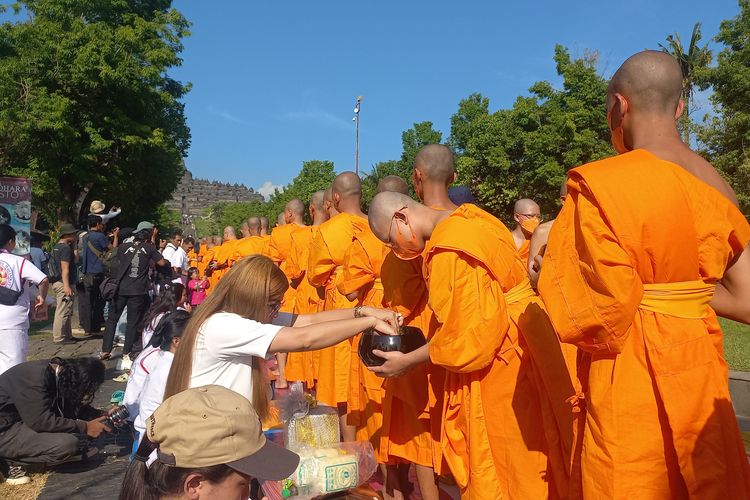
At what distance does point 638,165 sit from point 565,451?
1436mm

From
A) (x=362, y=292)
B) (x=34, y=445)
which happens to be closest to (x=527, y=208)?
(x=362, y=292)

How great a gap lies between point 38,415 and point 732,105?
1000 inches

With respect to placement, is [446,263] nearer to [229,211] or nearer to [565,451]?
[565,451]

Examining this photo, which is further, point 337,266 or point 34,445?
point 337,266

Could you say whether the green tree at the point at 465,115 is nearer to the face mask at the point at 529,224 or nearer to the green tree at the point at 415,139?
the green tree at the point at 415,139

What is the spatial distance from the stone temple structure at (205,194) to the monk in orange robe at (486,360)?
13041cm

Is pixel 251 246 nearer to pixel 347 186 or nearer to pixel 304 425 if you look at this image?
pixel 347 186

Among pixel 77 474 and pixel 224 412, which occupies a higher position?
pixel 224 412

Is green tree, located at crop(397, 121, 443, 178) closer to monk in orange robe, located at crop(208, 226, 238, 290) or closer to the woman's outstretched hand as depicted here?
monk in orange robe, located at crop(208, 226, 238, 290)

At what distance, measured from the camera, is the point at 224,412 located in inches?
74.9

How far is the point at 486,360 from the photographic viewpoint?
2809 millimetres

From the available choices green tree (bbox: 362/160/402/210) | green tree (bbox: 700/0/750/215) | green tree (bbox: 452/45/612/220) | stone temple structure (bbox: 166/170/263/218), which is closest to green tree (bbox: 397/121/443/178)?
green tree (bbox: 362/160/402/210)

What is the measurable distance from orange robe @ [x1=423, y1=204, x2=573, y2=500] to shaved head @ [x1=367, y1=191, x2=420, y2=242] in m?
0.54

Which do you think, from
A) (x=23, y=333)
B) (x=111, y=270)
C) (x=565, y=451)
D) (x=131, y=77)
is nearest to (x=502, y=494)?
(x=565, y=451)
